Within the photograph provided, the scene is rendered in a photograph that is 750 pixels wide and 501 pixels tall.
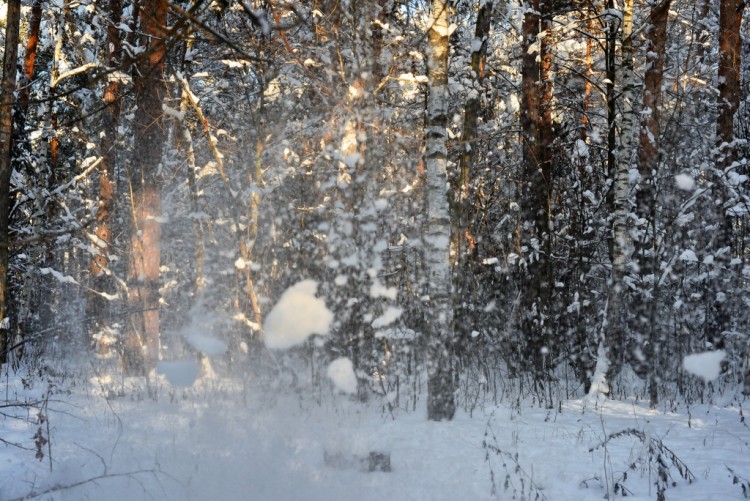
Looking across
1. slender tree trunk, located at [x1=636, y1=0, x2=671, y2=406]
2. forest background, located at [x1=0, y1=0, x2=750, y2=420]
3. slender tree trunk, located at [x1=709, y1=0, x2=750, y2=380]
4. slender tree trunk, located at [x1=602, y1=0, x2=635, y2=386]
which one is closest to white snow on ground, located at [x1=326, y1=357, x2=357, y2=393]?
forest background, located at [x1=0, y1=0, x2=750, y2=420]

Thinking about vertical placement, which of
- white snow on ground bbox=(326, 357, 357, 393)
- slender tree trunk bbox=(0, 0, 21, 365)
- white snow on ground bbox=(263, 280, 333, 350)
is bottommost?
white snow on ground bbox=(326, 357, 357, 393)

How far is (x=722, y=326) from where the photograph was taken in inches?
349

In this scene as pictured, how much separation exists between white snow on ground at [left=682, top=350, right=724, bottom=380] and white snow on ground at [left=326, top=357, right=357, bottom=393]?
5104mm

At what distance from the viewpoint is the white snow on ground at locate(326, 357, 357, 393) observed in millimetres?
8258

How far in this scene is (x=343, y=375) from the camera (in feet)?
27.5

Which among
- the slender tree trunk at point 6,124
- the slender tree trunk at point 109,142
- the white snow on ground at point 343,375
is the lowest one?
the white snow on ground at point 343,375

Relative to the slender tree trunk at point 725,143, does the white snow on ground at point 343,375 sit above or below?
below

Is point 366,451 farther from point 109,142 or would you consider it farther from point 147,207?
point 109,142

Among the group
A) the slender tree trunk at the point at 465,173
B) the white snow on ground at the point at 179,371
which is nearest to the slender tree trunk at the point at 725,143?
the slender tree trunk at the point at 465,173

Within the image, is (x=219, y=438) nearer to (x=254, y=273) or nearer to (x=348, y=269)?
(x=348, y=269)

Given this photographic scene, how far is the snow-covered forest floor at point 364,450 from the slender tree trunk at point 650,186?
1.09 m

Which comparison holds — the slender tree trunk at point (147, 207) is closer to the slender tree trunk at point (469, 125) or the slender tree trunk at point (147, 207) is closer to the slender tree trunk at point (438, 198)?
the slender tree trunk at point (469, 125)

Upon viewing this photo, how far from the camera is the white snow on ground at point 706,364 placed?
891 cm

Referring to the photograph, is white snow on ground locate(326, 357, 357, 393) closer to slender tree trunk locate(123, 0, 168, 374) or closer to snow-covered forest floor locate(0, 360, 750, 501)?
snow-covered forest floor locate(0, 360, 750, 501)
